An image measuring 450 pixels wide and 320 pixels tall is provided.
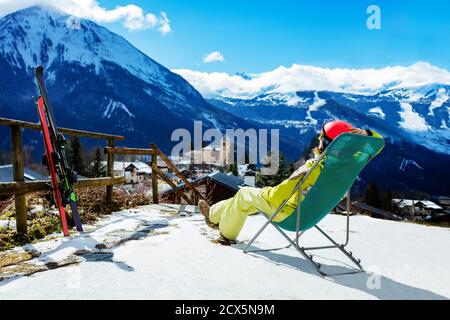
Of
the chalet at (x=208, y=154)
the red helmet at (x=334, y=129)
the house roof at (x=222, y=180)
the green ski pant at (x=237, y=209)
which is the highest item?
the red helmet at (x=334, y=129)

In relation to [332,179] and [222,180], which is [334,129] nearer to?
[332,179]

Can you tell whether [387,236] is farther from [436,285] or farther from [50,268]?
[50,268]

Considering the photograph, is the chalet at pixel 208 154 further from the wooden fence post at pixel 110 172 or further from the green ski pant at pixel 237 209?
the green ski pant at pixel 237 209

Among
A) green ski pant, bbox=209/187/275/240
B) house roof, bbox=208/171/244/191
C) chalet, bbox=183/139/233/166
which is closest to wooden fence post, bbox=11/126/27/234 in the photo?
green ski pant, bbox=209/187/275/240

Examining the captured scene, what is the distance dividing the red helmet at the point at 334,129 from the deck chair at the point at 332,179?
0.22 metres

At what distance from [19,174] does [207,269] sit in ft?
8.00

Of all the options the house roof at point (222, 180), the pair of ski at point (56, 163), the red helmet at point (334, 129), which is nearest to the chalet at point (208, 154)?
the house roof at point (222, 180)

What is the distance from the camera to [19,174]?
4.34 m

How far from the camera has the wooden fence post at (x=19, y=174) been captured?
4301 millimetres
